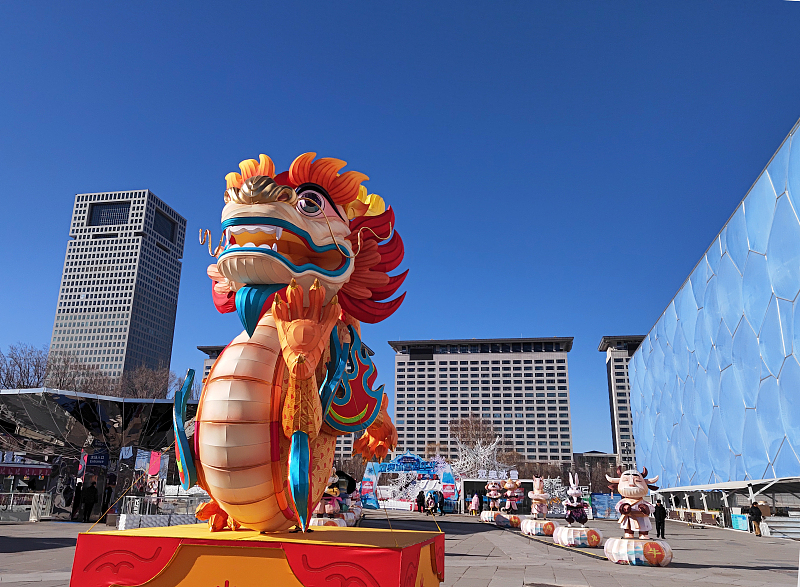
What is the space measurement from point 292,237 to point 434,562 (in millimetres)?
2922

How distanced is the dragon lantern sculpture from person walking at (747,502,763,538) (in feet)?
62.7

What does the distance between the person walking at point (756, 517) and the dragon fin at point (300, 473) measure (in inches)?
800

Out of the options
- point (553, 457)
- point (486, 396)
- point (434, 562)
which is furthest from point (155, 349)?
point (434, 562)

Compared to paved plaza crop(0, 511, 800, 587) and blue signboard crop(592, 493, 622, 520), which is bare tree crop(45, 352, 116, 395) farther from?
blue signboard crop(592, 493, 622, 520)

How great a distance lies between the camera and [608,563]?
10352mm

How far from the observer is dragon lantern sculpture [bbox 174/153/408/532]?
3941 mm

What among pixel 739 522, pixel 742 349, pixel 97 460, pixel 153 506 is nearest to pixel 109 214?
pixel 97 460

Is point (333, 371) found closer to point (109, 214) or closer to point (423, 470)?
point (423, 470)

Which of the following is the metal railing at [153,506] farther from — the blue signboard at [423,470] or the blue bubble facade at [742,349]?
the blue bubble facade at [742,349]

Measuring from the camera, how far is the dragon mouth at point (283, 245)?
443 centimetres

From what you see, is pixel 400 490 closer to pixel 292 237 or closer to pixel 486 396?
pixel 292 237

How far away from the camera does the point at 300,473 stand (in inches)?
152

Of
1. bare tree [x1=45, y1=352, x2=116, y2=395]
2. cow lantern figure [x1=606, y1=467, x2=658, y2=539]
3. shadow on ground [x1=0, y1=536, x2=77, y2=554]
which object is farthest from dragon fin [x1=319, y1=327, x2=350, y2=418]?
bare tree [x1=45, y1=352, x2=116, y2=395]

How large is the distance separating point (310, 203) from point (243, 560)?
2799mm
